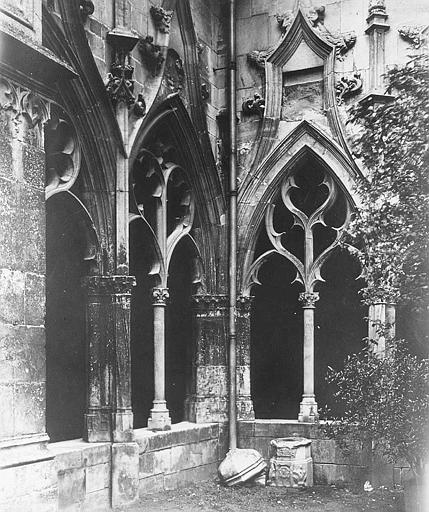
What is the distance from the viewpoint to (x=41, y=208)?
5.60 metres

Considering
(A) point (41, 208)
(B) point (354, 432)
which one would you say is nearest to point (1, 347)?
(A) point (41, 208)

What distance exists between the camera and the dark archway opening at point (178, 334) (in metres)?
9.93

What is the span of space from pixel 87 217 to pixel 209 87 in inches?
118

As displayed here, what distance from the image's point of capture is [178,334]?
33.5 ft

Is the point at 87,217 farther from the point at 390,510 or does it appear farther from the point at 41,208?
the point at 390,510

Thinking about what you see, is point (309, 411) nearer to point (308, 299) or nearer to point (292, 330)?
point (308, 299)

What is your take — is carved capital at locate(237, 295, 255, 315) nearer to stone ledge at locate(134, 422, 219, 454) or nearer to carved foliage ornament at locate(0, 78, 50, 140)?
stone ledge at locate(134, 422, 219, 454)

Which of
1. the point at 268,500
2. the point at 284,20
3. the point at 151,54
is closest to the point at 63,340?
the point at 268,500

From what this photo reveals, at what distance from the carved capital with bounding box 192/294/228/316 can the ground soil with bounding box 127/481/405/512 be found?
1.95m

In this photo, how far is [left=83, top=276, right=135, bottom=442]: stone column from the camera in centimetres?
773

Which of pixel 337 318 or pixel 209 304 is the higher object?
pixel 209 304

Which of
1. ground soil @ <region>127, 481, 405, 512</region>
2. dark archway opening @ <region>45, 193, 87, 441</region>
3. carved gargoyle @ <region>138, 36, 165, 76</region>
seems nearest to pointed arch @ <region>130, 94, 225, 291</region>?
carved gargoyle @ <region>138, 36, 165, 76</region>

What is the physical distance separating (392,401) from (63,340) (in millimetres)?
3786

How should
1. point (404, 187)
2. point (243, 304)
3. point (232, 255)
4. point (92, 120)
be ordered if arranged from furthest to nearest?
point (243, 304), point (232, 255), point (92, 120), point (404, 187)
